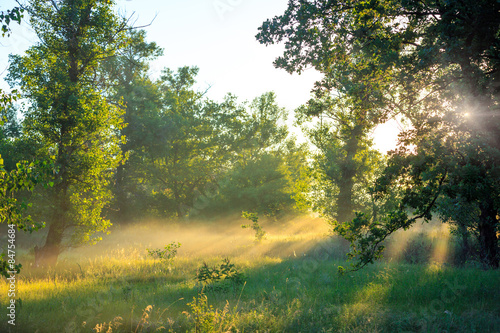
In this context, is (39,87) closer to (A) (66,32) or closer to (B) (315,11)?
(A) (66,32)

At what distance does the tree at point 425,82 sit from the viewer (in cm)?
602

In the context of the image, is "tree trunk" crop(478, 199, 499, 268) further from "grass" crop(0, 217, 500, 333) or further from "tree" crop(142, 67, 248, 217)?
"tree" crop(142, 67, 248, 217)

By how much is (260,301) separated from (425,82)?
7056 millimetres

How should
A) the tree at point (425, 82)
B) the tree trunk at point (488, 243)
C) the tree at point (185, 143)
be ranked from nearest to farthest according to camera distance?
the tree at point (425, 82) → the tree trunk at point (488, 243) → the tree at point (185, 143)

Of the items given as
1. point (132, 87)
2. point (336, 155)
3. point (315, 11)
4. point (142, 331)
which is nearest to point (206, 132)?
point (132, 87)

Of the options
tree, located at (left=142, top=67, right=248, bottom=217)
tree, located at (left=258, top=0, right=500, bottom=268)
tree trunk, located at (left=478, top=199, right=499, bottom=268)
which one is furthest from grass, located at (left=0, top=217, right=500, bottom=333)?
tree, located at (left=142, top=67, right=248, bottom=217)

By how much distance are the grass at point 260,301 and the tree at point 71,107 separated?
2.13 meters

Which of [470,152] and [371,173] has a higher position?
[371,173]

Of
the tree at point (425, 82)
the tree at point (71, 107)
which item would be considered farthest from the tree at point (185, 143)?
the tree at point (425, 82)

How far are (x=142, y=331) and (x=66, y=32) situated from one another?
13259 mm

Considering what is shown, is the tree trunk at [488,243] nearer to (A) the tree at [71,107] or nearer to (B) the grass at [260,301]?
(B) the grass at [260,301]

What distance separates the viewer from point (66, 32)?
45.5ft

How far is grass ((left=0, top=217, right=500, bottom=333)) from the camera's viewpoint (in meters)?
6.05

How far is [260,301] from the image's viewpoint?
7828mm
